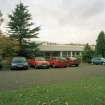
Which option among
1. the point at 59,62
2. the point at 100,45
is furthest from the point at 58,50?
the point at 59,62

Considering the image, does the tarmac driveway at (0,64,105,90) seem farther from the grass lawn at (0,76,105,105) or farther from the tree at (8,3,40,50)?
the tree at (8,3,40,50)

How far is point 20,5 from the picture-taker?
54750mm

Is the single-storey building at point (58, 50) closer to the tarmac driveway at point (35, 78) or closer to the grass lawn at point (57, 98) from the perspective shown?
the tarmac driveway at point (35, 78)

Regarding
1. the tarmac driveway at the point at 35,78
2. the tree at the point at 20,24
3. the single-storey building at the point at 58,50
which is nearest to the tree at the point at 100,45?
the single-storey building at the point at 58,50

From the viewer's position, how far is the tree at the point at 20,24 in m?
53.7

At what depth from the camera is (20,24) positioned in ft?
176

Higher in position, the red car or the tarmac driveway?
the red car

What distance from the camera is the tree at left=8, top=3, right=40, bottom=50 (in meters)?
53.7

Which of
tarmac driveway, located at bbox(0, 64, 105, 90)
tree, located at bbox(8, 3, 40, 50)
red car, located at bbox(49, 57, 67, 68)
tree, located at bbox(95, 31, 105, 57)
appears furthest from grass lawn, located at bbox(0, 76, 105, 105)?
tree, located at bbox(95, 31, 105, 57)

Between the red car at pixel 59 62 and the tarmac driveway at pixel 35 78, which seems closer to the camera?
the tarmac driveway at pixel 35 78

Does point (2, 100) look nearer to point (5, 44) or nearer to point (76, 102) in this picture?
point (76, 102)

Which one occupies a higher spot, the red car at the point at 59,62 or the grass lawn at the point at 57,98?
the red car at the point at 59,62

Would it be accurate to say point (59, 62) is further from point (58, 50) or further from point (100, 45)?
point (58, 50)

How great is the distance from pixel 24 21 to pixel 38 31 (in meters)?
4.07
